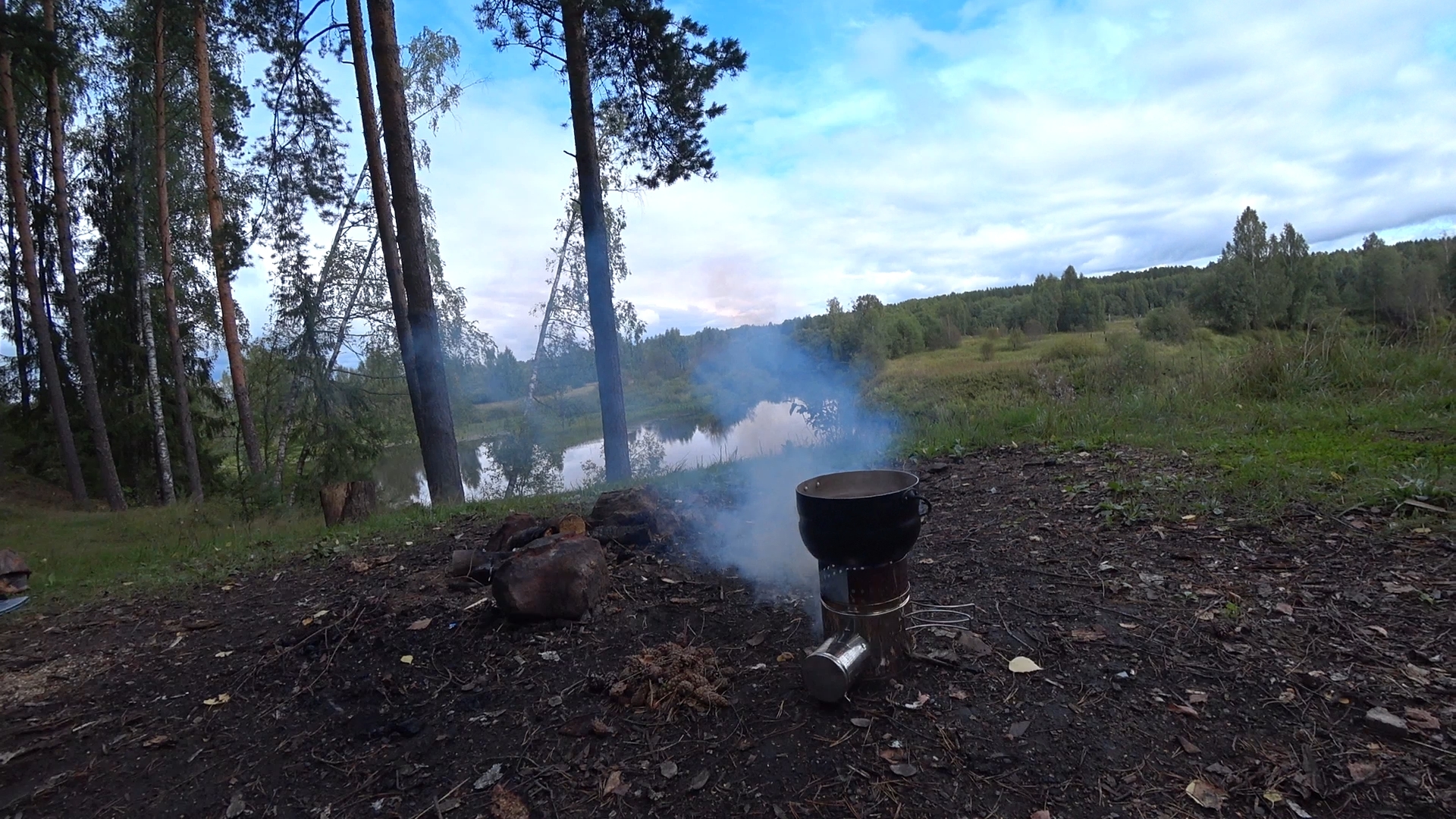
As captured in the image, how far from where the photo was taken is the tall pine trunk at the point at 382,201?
805cm

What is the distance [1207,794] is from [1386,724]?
2.49 ft

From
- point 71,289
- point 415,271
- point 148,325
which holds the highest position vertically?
point 71,289

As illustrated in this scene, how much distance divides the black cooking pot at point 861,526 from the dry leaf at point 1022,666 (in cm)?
65

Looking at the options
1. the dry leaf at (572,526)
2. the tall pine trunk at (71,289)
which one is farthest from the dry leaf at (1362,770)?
the tall pine trunk at (71,289)

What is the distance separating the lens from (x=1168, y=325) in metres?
34.2

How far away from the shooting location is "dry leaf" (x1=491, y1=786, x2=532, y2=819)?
6.86 feet

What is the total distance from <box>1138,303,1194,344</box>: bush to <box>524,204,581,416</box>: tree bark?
2731 centimetres

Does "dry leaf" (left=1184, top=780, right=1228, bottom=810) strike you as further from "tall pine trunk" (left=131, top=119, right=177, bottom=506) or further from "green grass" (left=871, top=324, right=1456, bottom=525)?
"tall pine trunk" (left=131, top=119, right=177, bottom=506)

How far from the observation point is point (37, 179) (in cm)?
1459

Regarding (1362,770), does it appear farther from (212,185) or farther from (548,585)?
(212,185)

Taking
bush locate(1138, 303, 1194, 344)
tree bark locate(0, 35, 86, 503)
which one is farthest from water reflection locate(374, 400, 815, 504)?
bush locate(1138, 303, 1194, 344)

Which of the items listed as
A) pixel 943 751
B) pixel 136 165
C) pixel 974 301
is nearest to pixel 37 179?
pixel 136 165

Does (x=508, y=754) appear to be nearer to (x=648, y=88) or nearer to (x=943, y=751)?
(x=943, y=751)

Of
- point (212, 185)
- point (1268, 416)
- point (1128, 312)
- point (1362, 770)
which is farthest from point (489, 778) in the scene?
point (1128, 312)
